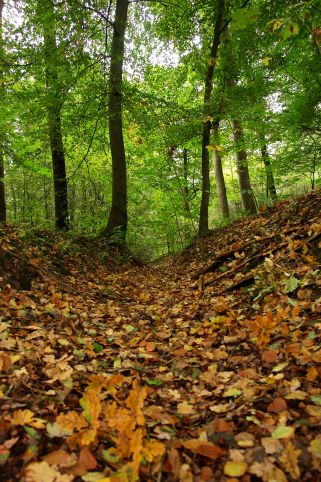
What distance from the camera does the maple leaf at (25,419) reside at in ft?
5.59

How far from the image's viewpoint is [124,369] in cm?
282

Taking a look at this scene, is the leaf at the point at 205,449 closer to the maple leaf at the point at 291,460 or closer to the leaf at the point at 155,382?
the maple leaf at the point at 291,460

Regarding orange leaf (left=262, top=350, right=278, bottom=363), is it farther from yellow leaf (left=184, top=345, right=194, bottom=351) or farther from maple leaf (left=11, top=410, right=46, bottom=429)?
maple leaf (left=11, top=410, right=46, bottom=429)

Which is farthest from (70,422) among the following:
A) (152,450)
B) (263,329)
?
(263,329)

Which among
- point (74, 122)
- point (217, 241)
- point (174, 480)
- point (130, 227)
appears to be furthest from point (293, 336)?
point (130, 227)

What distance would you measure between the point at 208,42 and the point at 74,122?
453 centimetres

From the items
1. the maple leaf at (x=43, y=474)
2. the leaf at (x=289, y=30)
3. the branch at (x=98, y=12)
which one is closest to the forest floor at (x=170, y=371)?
the maple leaf at (x=43, y=474)

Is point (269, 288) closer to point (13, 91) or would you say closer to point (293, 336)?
point (293, 336)

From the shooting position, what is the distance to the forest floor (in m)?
1.62

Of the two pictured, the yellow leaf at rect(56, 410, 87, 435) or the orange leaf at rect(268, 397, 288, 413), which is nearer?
the yellow leaf at rect(56, 410, 87, 435)

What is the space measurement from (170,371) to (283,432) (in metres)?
→ 1.26

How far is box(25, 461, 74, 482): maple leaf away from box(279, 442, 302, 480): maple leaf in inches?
37.4

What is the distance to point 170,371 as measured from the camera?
2902mm

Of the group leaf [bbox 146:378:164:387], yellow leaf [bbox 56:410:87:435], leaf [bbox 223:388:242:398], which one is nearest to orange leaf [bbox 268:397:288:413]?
leaf [bbox 223:388:242:398]
